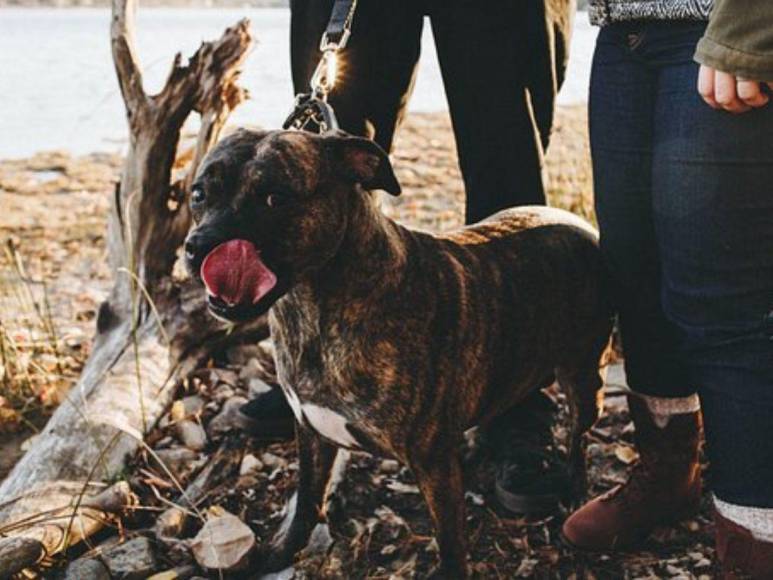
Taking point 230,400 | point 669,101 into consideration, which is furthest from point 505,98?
point 230,400

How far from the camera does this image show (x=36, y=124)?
9453 millimetres

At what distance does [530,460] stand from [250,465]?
1.09 meters

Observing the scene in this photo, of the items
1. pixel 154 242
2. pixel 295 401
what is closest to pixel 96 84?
pixel 154 242

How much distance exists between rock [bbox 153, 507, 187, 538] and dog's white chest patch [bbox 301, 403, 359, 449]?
78cm

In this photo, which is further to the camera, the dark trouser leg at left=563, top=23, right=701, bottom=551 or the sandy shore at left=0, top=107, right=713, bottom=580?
the sandy shore at left=0, top=107, right=713, bottom=580

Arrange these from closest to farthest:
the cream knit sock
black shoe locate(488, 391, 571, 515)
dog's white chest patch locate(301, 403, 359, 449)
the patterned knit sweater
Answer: the patterned knit sweater → the cream knit sock → dog's white chest patch locate(301, 403, 359, 449) → black shoe locate(488, 391, 571, 515)

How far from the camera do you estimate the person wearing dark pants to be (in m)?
2.88

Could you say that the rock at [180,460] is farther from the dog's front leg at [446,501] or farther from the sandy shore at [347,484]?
the dog's front leg at [446,501]

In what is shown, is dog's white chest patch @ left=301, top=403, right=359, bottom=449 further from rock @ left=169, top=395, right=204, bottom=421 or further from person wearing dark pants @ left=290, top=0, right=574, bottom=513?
rock @ left=169, top=395, right=204, bottom=421

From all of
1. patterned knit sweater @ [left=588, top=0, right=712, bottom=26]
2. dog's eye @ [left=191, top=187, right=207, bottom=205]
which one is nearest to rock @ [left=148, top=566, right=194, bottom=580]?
dog's eye @ [left=191, top=187, right=207, bottom=205]

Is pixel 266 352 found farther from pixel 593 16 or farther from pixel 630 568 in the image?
pixel 593 16

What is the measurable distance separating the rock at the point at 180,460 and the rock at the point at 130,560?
19.4 inches

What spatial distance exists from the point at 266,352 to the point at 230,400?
52 cm

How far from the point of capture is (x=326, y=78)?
8.73 feet
